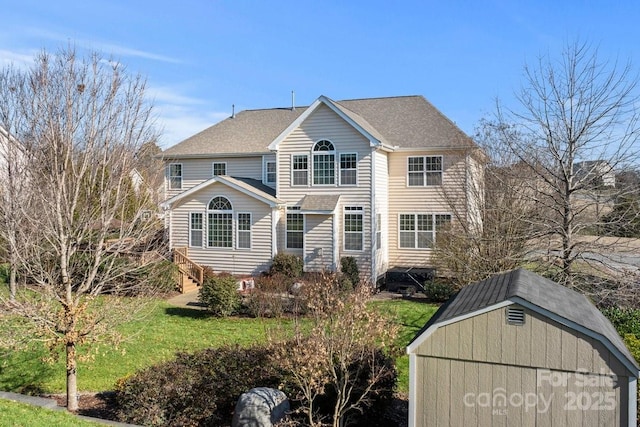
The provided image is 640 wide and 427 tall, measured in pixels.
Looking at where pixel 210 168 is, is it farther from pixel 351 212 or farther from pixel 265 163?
pixel 351 212

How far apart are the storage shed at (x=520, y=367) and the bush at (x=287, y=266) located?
14176 millimetres

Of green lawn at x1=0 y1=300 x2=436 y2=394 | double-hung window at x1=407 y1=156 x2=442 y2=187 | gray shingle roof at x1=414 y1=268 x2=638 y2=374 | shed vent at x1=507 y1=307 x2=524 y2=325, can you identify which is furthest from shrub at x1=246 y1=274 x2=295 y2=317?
shed vent at x1=507 y1=307 x2=524 y2=325

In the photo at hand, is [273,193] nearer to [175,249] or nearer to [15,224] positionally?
[175,249]

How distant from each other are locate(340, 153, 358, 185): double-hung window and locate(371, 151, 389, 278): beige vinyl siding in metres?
0.92

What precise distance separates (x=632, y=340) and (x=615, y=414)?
4050 millimetres

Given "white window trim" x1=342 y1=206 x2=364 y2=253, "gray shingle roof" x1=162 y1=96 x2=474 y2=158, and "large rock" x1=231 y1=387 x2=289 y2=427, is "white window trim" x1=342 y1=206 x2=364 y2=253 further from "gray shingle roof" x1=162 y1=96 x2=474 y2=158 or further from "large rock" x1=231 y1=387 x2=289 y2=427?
"large rock" x1=231 y1=387 x2=289 y2=427

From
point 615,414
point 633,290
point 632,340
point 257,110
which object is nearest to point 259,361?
point 615,414

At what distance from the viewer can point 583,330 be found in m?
5.72

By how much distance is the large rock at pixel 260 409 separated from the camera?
747 centimetres

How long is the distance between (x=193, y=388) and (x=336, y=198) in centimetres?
1326

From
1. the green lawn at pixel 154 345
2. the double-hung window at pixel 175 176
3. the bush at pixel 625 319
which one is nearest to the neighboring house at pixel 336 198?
the double-hung window at pixel 175 176

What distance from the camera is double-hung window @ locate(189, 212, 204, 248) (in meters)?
22.8

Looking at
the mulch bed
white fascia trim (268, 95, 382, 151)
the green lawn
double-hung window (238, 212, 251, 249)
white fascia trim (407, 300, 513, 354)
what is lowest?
the mulch bed

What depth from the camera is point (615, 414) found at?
5715 mm
